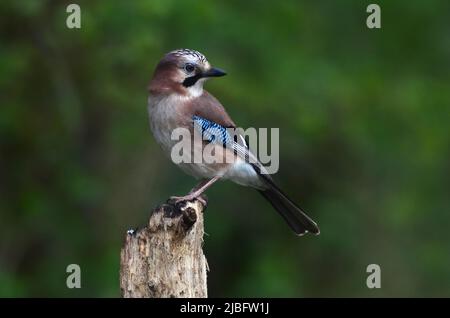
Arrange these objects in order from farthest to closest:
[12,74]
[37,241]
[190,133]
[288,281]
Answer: [288,281] < [37,241] < [12,74] < [190,133]

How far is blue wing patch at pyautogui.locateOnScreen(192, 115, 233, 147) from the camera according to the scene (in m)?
7.80

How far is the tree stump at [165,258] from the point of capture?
242 inches

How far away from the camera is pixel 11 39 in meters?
10.6

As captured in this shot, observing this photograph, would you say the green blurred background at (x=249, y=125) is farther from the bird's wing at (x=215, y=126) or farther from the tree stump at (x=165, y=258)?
the tree stump at (x=165, y=258)

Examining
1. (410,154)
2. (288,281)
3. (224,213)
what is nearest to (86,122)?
(224,213)

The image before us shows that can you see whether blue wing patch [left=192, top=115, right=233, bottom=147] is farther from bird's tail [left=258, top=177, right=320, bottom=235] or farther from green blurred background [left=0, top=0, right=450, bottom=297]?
green blurred background [left=0, top=0, right=450, bottom=297]

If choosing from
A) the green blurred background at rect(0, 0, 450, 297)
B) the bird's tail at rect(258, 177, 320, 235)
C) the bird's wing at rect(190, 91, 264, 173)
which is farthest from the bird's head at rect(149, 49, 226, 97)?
the green blurred background at rect(0, 0, 450, 297)

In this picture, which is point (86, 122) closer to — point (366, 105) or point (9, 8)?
point (9, 8)

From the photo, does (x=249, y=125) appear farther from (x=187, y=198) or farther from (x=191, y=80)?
(x=187, y=198)

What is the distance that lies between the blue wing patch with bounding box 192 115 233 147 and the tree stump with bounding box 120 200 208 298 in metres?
1.49

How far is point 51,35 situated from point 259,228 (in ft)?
12.0

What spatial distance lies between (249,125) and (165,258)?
198 inches

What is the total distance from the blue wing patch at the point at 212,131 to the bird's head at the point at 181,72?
244mm

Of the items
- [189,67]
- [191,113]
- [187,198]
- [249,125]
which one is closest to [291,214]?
[191,113]
